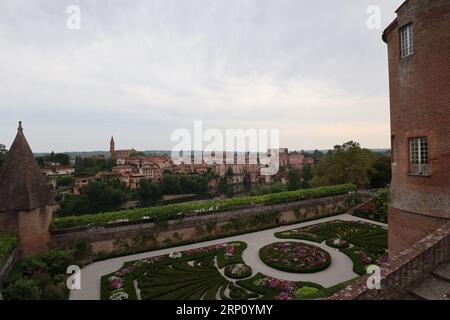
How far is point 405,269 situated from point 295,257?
842cm

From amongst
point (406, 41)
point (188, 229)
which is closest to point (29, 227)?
point (188, 229)

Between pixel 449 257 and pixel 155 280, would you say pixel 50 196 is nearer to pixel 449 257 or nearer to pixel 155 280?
pixel 155 280

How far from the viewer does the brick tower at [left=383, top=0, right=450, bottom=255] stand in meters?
8.57

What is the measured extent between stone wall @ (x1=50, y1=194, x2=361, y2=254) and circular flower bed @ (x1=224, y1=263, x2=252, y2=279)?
18.5 feet

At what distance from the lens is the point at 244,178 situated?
80.8 m

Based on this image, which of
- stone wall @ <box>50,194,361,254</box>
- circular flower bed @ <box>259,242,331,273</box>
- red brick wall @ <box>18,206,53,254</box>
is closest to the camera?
circular flower bed @ <box>259,242,331,273</box>

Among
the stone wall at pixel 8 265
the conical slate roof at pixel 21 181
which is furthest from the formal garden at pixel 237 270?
the conical slate roof at pixel 21 181

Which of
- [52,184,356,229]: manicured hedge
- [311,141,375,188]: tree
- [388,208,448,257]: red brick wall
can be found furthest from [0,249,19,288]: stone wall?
[311,141,375,188]: tree

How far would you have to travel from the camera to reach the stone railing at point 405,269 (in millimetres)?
6238

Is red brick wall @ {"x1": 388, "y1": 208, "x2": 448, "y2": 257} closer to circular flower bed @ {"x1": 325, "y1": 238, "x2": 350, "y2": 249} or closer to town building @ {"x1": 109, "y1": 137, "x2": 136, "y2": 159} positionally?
circular flower bed @ {"x1": 325, "y1": 238, "x2": 350, "y2": 249}

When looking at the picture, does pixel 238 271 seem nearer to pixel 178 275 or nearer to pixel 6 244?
pixel 178 275

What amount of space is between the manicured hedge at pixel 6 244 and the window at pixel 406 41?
56.2 feet

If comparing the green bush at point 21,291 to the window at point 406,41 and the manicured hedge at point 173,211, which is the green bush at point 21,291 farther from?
the window at point 406,41

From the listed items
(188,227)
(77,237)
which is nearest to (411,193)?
(188,227)
